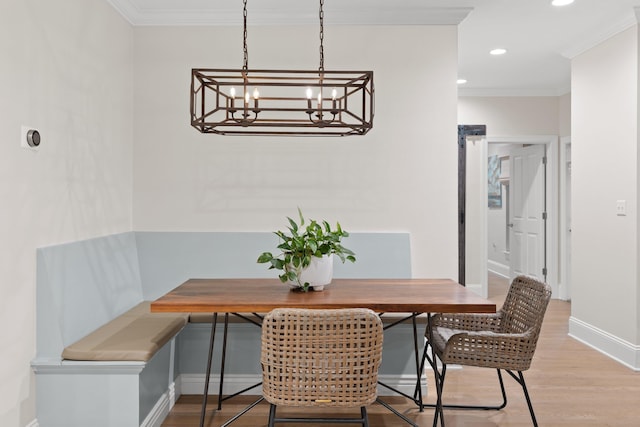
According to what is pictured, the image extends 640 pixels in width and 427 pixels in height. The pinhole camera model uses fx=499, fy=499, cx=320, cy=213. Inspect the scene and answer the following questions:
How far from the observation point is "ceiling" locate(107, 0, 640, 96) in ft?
10.7

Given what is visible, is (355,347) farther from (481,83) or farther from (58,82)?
(481,83)

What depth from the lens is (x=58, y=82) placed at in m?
2.45

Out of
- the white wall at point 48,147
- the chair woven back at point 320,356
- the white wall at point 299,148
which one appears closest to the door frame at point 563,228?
the white wall at point 299,148

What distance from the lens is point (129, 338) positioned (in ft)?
8.07

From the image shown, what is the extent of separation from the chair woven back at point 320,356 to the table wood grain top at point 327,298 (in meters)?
0.34

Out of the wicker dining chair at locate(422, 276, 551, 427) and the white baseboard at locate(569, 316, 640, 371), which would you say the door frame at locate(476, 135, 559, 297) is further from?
the wicker dining chair at locate(422, 276, 551, 427)

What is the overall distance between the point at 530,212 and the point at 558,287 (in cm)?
100

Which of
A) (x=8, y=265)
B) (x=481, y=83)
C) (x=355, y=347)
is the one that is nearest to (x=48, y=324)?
(x=8, y=265)

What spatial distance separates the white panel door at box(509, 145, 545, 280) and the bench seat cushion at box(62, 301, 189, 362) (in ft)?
15.4

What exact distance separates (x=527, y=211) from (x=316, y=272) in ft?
15.8

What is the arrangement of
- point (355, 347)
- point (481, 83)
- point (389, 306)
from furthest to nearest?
point (481, 83)
point (389, 306)
point (355, 347)

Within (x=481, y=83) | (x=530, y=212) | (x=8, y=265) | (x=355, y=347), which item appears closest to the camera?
(x=355, y=347)

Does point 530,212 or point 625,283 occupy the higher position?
point 530,212

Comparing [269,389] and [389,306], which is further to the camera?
[389,306]
